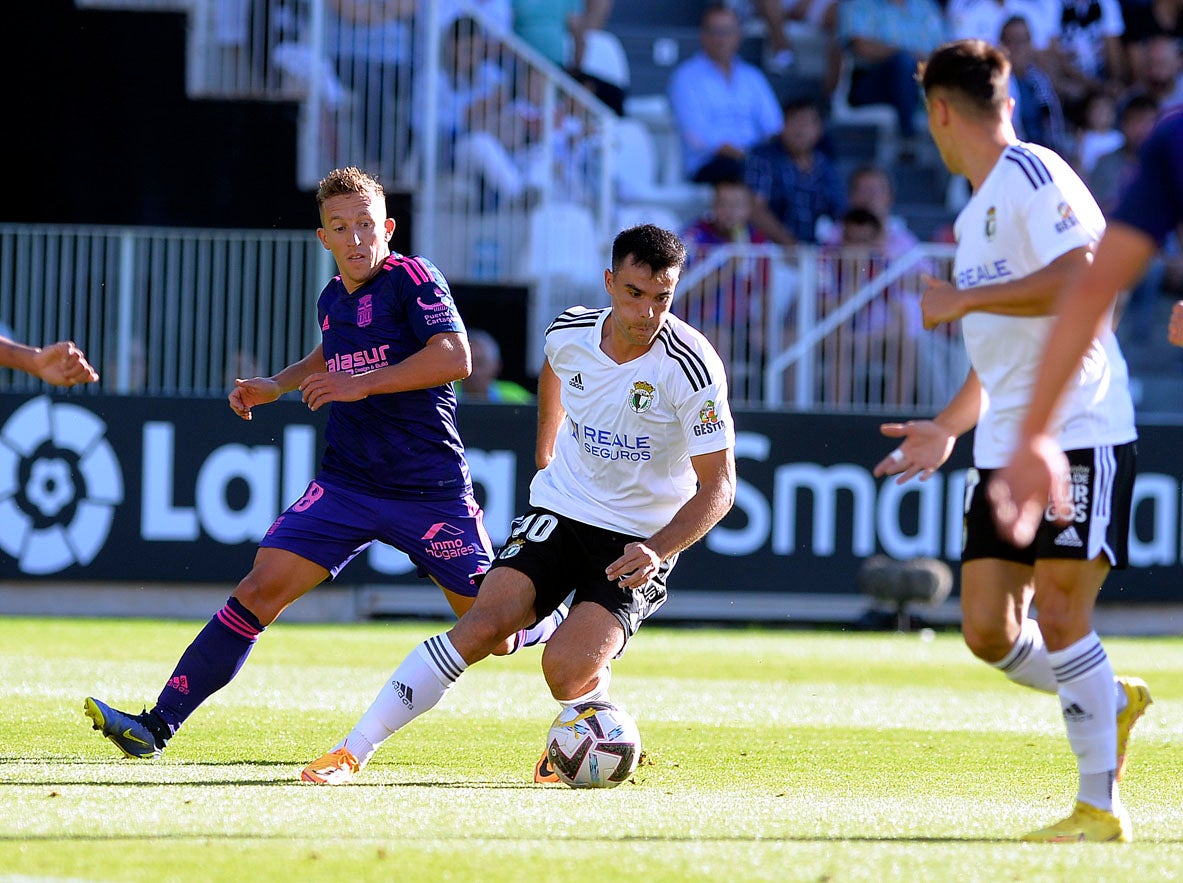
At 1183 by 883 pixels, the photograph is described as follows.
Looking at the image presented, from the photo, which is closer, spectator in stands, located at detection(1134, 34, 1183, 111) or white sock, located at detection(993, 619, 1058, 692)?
A: white sock, located at detection(993, 619, 1058, 692)

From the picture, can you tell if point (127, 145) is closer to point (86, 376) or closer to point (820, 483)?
point (820, 483)

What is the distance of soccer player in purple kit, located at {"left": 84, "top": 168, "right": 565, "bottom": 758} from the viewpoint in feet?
23.2

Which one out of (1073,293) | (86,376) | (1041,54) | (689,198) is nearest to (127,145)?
(689,198)

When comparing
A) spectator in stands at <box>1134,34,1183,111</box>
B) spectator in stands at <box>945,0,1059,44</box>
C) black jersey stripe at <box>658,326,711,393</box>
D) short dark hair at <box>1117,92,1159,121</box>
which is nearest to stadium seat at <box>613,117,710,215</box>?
spectator in stands at <box>945,0,1059,44</box>

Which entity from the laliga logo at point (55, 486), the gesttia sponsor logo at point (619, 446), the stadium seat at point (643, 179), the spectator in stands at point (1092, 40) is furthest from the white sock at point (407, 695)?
the spectator in stands at point (1092, 40)

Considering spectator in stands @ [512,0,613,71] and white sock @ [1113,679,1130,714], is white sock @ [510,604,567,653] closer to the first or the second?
white sock @ [1113,679,1130,714]

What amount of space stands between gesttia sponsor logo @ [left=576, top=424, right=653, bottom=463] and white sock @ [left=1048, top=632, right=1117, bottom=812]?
2.02m

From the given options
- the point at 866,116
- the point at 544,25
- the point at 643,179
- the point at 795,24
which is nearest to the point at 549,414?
the point at 544,25

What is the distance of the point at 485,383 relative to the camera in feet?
49.6

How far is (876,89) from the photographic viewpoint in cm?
1931

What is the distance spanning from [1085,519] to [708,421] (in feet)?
5.54

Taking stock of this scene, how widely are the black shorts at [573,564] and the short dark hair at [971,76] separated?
7.07 ft

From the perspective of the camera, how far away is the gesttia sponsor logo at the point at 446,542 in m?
7.42

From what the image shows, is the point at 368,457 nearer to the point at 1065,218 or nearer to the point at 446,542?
the point at 446,542
